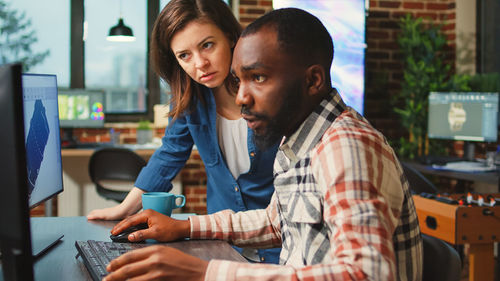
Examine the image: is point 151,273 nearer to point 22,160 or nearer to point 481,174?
point 22,160

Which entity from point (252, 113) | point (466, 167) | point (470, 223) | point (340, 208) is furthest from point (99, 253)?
point (466, 167)

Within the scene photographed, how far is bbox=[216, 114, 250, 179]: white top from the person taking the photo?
1.59 meters

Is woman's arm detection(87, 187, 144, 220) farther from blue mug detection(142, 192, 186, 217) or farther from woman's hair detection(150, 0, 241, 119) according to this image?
woman's hair detection(150, 0, 241, 119)

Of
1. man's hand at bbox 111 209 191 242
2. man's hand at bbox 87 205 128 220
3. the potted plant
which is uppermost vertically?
Result: the potted plant

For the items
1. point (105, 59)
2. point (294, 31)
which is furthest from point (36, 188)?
point (105, 59)

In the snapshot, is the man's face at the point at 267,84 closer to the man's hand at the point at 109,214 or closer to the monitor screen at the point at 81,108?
the man's hand at the point at 109,214

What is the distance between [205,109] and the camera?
1.61m

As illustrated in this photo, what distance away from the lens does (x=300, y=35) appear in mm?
881

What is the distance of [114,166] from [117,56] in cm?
167

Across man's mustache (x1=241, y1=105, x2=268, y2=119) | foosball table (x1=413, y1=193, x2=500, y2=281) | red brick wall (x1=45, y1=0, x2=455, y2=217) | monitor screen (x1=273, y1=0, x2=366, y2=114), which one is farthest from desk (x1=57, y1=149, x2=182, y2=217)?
man's mustache (x1=241, y1=105, x2=268, y2=119)

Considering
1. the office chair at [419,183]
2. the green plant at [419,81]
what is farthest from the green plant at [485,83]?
the office chair at [419,183]

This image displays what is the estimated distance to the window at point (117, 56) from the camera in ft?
15.7

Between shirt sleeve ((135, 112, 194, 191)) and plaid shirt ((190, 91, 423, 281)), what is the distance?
0.63 m

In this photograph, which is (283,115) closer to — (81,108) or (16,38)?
(81,108)
